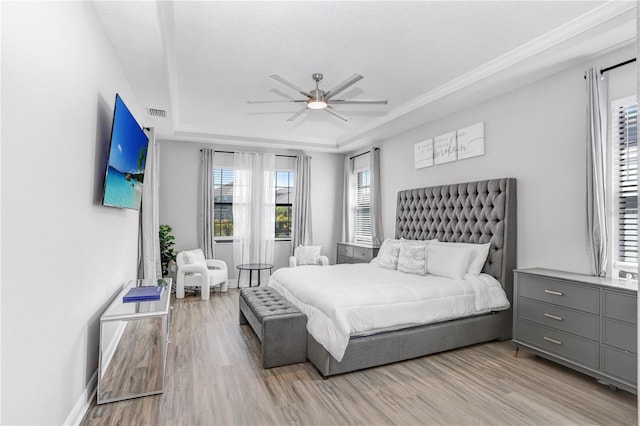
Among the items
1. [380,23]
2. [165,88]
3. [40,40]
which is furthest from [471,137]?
[40,40]

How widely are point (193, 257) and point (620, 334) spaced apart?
514 cm

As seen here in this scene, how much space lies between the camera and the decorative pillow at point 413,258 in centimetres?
388

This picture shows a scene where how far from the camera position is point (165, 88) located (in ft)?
11.9

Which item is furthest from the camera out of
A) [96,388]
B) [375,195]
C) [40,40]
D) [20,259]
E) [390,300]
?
[375,195]

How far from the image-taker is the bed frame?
2.85 metres

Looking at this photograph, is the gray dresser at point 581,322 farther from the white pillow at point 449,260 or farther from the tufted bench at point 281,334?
the tufted bench at point 281,334

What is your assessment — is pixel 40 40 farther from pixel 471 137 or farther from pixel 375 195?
pixel 375 195

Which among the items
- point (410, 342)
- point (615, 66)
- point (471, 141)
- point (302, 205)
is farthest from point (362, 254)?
point (615, 66)

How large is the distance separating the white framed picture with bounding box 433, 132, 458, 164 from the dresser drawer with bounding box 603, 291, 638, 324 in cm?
234

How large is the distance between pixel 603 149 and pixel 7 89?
12.8 ft

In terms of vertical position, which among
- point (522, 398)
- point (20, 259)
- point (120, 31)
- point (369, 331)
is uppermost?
point (120, 31)

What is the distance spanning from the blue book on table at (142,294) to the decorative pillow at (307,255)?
11.7 ft

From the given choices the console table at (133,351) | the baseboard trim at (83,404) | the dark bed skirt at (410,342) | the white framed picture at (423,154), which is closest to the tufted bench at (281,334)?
the dark bed skirt at (410,342)

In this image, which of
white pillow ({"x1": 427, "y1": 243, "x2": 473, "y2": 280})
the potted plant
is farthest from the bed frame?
the potted plant
